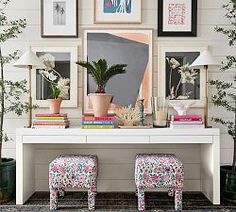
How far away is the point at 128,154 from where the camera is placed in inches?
156

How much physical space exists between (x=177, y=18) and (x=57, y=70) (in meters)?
1.33

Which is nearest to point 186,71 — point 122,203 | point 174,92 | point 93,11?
point 174,92

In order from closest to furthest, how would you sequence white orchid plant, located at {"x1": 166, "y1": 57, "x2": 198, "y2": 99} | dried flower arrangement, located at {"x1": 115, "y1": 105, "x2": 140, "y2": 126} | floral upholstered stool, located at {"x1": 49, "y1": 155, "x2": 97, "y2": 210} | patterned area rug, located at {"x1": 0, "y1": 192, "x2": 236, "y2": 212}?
floral upholstered stool, located at {"x1": 49, "y1": 155, "x2": 97, "y2": 210}, patterned area rug, located at {"x1": 0, "y1": 192, "x2": 236, "y2": 212}, dried flower arrangement, located at {"x1": 115, "y1": 105, "x2": 140, "y2": 126}, white orchid plant, located at {"x1": 166, "y1": 57, "x2": 198, "y2": 99}

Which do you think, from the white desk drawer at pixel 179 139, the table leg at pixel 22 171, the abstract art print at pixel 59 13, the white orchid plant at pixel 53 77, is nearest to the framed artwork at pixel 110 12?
the abstract art print at pixel 59 13

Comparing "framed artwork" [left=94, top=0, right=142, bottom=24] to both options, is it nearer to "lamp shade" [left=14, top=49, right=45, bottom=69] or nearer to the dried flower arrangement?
"lamp shade" [left=14, top=49, right=45, bottom=69]

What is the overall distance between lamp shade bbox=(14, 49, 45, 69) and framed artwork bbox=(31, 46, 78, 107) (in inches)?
9.8

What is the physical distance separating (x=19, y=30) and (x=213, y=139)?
7.22ft

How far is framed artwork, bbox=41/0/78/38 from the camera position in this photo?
3936 millimetres

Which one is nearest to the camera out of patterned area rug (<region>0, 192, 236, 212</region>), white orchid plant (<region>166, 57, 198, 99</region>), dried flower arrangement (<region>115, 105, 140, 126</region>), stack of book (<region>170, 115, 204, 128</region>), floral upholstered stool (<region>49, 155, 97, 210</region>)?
floral upholstered stool (<region>49, 155, 97, 210</region>)

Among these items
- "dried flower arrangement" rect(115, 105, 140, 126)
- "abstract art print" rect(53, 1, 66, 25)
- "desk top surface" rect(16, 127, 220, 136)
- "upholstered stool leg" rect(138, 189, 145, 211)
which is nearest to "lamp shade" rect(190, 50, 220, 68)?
"desk top surface" rect(16, 127, 220, 136)

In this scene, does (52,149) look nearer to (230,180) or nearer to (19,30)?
(19,30)

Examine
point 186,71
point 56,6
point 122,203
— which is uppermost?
point 56,6

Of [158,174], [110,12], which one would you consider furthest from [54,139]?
[110,12]

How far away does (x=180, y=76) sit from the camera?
3.96 m
